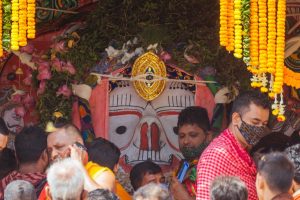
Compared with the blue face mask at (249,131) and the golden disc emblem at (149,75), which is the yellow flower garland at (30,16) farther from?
the blue face mask at (249,131)

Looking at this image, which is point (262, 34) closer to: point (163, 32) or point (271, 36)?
point (271, 36)

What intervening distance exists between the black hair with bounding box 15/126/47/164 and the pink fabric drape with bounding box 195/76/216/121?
160cm

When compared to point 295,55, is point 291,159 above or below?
below

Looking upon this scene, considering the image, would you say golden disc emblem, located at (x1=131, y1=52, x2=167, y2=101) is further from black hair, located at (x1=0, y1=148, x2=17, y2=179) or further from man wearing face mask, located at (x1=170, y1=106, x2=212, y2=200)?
black hair, located at (x1=0, y1=148, x2=17, y2=179)

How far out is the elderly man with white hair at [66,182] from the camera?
7.43m

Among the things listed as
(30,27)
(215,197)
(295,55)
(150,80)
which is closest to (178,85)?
(150,80)

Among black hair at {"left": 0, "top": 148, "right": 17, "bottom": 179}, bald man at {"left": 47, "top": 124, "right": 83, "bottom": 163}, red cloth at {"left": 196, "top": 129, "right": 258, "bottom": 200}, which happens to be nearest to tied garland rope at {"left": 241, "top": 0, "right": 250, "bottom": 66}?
red cloth at {"left": 196, "top": 129, "right": 258, "bottom": 200}

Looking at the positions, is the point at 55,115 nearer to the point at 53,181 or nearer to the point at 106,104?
the point at 106,104

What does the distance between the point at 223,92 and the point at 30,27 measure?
2058mm

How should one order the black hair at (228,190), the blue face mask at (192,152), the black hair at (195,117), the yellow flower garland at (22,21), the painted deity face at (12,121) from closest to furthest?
the black hair at (228,190) < the yellow flower garland at (22,21) < the blue face mask at (192,152) < the black hair at (195,117) < the painted deity face at (12,121)

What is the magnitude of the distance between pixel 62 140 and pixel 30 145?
0.87 feet

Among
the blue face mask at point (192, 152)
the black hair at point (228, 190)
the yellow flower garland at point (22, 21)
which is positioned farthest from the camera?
the blue face mask at point (192, 152)

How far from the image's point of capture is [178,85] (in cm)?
1041

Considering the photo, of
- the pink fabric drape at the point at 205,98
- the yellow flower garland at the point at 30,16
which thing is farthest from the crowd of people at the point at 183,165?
the yellow flower garland at the point at 30,16
